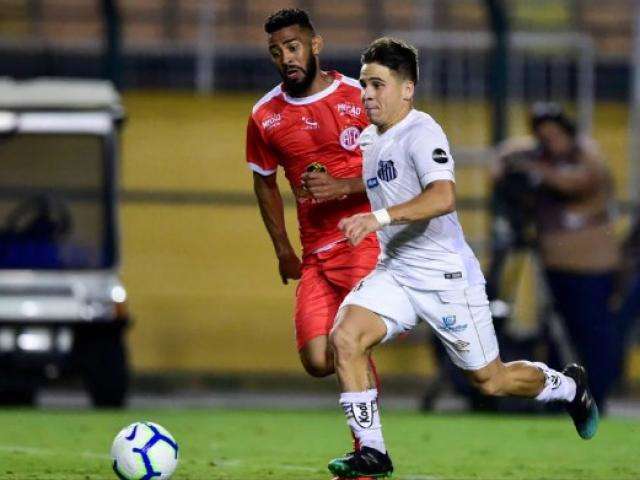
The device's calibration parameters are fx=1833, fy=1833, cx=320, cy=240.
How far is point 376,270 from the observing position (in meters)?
8.15

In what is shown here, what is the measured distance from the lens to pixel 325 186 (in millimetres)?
8219

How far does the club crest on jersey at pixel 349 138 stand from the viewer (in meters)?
8.75

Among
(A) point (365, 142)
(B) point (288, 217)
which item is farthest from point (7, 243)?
(A) point (365, 142)

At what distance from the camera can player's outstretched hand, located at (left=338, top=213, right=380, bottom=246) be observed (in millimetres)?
7293

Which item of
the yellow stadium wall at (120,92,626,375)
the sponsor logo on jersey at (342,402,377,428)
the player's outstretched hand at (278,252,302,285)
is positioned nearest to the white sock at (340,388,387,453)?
the sponsor logo on jersey at (342,402,377,428)

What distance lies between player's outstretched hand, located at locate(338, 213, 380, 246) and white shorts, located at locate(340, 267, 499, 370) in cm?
62

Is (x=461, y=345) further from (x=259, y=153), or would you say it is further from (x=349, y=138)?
(x=259, y=153)

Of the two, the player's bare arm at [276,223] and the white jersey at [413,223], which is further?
the player's bare arm at [276,223]

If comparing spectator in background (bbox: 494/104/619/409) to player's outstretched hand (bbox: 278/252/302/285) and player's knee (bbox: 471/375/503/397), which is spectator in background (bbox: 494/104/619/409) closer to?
player's outstretched hand (bbox: 278/252/302/285)

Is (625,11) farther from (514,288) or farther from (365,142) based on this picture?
(365,142)

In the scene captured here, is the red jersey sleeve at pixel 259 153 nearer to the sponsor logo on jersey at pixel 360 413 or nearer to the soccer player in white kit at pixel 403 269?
the soccer player in white kit at pixel 403 269

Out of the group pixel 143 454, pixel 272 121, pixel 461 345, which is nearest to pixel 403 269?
pixel 461 345

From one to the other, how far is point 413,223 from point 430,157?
352 mm

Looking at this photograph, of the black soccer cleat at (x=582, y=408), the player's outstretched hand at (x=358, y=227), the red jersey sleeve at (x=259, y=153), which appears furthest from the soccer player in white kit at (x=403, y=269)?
the red jersey sleeve at (x=259, y=153)
